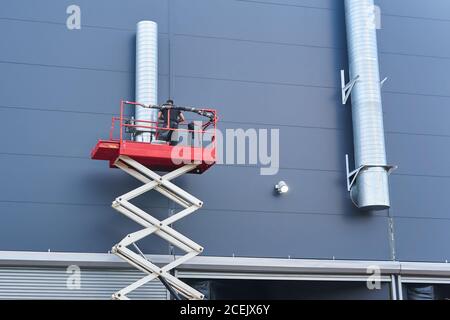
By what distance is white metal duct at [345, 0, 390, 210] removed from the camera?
16.3 metres

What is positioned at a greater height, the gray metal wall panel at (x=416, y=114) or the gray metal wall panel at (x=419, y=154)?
the gray metal wall panel at (x=416, y=114)

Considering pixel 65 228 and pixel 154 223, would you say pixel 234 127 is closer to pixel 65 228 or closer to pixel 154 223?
pixel 154 223

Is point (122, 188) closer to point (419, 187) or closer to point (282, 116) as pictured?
point (282, 116)

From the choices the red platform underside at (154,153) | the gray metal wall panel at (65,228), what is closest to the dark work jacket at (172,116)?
the red platform underside at (154,153)

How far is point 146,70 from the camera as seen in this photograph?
15922 mm

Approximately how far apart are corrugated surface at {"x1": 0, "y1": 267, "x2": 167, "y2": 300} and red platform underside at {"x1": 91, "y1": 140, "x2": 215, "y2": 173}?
239 centimetres

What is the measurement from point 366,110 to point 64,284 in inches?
316

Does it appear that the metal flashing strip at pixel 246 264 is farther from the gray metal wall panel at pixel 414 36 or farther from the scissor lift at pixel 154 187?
the gray metal wall panel at pixel 414 36

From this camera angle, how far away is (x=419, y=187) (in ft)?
56.6

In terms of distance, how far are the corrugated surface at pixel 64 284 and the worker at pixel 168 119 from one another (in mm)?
2979

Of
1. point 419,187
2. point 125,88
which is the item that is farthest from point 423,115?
point 125,88

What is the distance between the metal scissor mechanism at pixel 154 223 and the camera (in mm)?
14219

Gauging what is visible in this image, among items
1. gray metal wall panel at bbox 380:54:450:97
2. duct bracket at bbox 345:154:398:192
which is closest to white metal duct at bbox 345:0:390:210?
duct bracket at bbox 345:154:398:192
